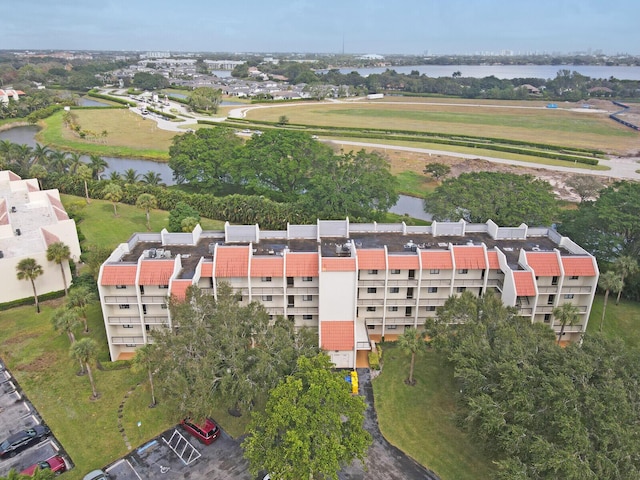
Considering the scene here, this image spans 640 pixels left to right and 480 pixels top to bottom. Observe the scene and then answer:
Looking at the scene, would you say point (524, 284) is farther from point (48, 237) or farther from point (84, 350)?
point (48, 237)

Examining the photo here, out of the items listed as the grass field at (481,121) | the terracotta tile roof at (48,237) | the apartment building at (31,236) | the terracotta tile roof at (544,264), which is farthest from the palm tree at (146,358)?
the grass field at (481,121)

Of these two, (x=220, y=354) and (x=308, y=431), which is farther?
(x=220, y=354)

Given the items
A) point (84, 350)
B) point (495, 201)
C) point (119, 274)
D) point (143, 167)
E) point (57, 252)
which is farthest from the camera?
point (143, 167)

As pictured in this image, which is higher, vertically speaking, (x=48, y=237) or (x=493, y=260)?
(x=493, y=260)

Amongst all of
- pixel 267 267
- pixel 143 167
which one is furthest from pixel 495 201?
pixel 143 167

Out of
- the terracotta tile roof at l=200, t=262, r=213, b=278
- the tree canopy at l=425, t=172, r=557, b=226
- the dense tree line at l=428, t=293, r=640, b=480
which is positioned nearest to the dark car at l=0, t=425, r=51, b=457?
the terracotta tile roof at l=200, t=262, r=213, b=278

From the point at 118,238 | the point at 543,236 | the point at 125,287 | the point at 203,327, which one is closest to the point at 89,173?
the point at 118,238
